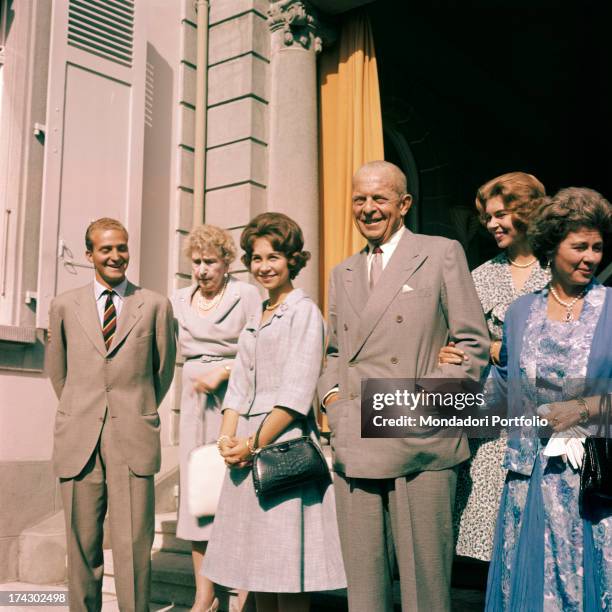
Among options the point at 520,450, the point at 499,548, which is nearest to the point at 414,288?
the point at 520,450

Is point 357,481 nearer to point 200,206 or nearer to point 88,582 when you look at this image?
point 88,582

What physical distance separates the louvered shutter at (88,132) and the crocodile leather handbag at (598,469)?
405cm

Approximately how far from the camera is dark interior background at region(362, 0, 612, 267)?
8.68m

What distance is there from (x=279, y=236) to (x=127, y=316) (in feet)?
3.22

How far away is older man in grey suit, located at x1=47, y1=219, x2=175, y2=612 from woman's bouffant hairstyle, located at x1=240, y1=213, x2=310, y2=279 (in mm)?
794

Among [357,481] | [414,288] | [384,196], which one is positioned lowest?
[357,481]

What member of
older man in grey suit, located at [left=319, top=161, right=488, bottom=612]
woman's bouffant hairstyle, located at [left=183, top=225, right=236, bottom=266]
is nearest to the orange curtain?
→ woman's bouffant hairstyle, located at [left=183, top=225, right=236, bottom=266]

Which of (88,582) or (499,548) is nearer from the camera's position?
(499,548)

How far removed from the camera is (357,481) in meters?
2.84

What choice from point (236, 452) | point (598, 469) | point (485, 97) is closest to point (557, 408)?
point (598, 469)

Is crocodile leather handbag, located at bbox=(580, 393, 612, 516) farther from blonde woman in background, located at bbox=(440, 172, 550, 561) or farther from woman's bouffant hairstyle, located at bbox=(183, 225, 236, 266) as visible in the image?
woman's bouffant hairstyle, located at bbox=(183, 225, 236, 266)

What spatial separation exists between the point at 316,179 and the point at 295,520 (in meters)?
3.84

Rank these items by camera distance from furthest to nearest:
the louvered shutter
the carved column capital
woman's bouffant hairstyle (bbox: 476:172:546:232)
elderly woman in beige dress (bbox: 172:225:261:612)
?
the carved column capital, the louvered shutter, elderly woman in beige dress (bbox: 172:225:261:612), woman's bouffant hairstyle (bbox: 476:172:546:232)

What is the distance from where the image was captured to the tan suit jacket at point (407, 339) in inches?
109
